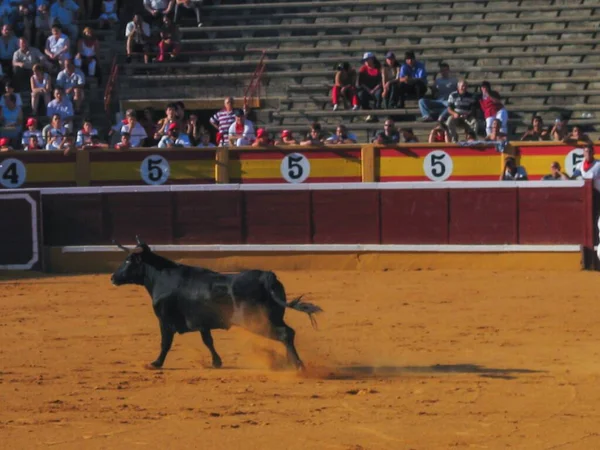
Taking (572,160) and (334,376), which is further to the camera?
(572,160)

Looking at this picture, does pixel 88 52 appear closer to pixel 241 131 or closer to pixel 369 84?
pixel 241 131

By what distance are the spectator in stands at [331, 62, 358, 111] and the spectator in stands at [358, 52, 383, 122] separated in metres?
0.16

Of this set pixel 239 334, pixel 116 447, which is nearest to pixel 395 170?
pixel 239 334

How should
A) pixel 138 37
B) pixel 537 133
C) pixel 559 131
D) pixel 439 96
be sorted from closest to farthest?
pixel 559 131 < pixel 537 133 < pixel 439 96 < pixel 138 37

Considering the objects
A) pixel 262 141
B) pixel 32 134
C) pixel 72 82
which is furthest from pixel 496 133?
pixel 72 82

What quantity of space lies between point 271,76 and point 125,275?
39.0 ft

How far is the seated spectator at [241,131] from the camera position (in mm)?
18656

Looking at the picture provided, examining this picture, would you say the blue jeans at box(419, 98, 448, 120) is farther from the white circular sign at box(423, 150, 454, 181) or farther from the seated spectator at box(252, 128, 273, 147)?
the seated spectator at box(252, 128, 273, 147)

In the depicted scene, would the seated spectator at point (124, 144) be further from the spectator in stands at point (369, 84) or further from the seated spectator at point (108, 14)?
the seated spectator at point (108, 14)

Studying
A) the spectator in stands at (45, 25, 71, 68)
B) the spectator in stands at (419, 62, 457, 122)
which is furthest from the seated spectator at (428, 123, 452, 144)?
the spectator in stands at (45, 25, 71, 68)

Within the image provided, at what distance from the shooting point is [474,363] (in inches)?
404

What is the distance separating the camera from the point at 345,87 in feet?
67.6

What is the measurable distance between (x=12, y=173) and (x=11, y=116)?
69.7 inches

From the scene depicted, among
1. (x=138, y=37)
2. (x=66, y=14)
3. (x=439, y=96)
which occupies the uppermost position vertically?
(x=66, y=14)
